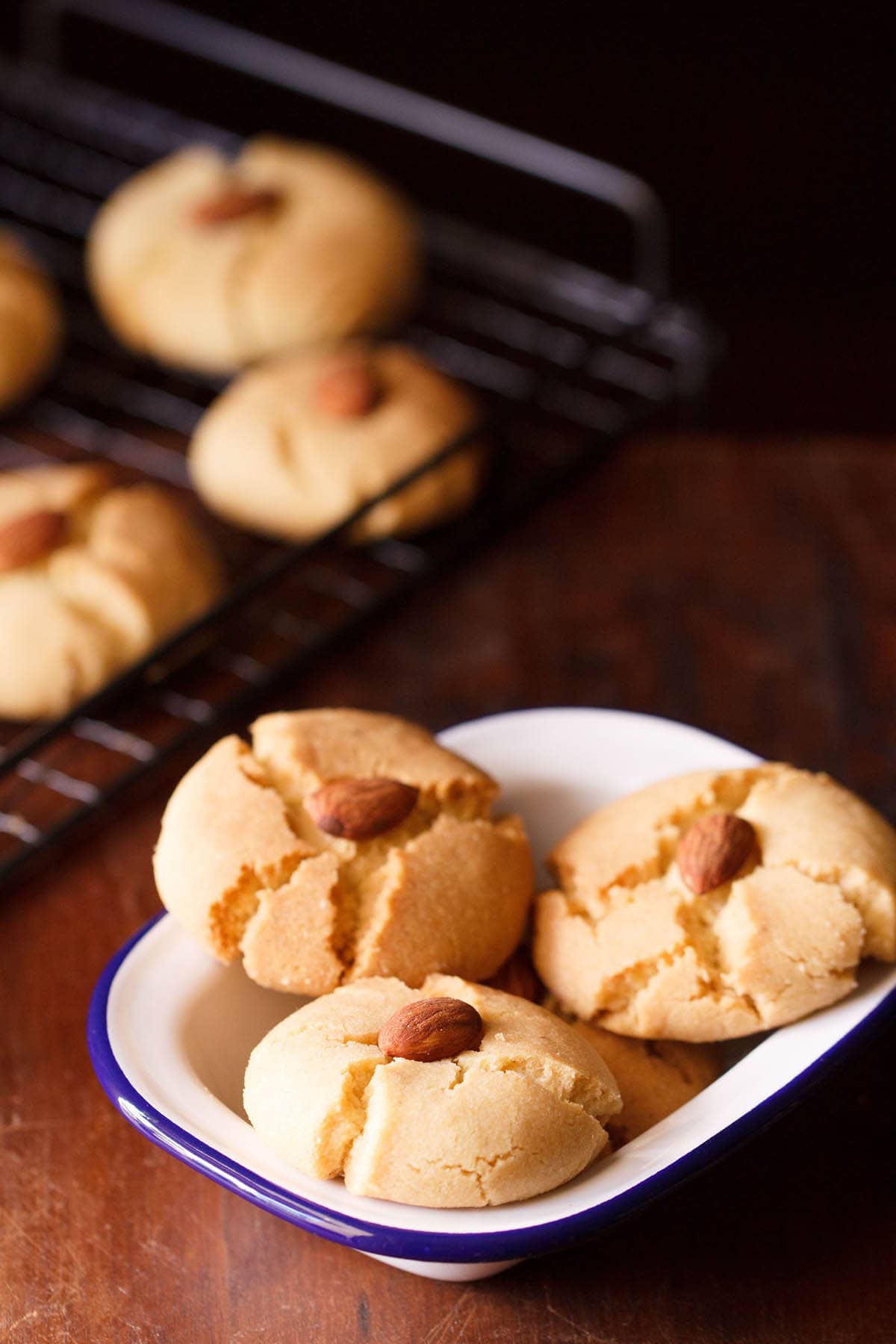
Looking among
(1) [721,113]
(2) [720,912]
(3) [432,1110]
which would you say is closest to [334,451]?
(2) [720,912]

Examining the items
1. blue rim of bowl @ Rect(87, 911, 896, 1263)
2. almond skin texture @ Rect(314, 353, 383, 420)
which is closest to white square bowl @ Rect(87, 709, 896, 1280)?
blue rim of bowl @ Rect(87, 911, 896, 1263)

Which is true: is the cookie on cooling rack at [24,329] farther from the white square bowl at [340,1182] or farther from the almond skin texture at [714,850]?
the almond skin texture at [714,850]

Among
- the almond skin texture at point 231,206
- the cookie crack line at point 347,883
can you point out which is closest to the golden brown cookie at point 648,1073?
the cookie crack line at point 347,883

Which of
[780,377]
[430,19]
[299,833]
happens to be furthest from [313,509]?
[430,19]

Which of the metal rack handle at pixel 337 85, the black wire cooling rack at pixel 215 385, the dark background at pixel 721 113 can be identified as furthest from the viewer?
the dark background at pixel 721 113

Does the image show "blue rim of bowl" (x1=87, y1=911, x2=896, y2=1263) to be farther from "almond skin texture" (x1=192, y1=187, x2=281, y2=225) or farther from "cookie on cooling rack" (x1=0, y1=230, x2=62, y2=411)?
"almond skin texture" (x1=192, y1=187, x2=281, y2=225)

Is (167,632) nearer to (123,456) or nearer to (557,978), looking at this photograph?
(123,456)

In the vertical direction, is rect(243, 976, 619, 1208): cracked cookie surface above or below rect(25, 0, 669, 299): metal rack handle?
below
